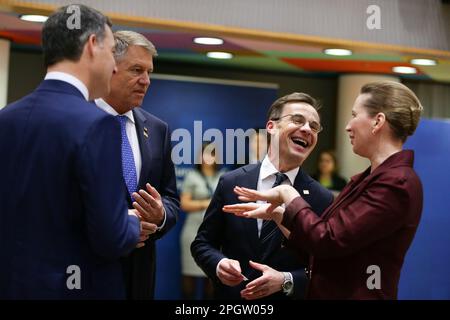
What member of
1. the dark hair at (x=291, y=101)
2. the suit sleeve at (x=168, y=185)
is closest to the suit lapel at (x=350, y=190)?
the dark hair at (x=291, y=101)

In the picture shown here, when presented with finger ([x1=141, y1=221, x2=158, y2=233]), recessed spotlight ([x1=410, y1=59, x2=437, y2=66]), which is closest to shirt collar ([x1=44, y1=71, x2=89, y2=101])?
finger ([x1=141, y1=221, x2=158, y2=233])

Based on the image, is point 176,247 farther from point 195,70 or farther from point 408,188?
point 408,188

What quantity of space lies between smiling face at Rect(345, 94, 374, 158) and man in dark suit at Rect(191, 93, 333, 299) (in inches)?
17.1

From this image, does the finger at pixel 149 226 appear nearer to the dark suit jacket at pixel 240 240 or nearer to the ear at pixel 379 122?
the dark suit jacket at pixel 240 240

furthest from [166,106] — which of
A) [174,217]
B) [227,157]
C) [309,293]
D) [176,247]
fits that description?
[309,293]

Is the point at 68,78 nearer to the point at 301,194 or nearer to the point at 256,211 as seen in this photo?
the point at 256,211

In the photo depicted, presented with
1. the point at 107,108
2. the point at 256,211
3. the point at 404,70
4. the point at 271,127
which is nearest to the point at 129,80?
the point at 107,108

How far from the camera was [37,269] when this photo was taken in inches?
73.4

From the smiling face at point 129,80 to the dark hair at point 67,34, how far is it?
1.99 ft

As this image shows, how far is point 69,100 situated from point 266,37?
2.26 metres

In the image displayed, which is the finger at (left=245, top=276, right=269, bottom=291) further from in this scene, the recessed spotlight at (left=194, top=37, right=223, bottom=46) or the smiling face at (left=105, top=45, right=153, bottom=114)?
the recessed spotlight at (left=194, top=37, right=223, bottom=46)

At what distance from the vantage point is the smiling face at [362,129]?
2238 mm

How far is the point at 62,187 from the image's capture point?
1.84 metres

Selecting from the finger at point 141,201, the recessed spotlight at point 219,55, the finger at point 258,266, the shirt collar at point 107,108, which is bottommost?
the finger at point 258,266
